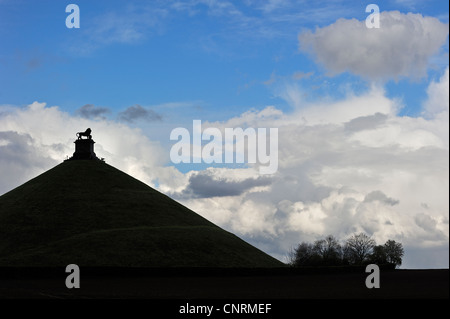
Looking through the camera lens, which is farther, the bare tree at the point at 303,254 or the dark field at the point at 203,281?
the bare tree at the point at 303,254

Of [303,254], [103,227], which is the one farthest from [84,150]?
[303,254]

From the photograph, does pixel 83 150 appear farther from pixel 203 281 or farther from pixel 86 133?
pixel 203 281

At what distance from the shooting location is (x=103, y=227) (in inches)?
3752

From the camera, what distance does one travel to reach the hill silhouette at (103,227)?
80062mm

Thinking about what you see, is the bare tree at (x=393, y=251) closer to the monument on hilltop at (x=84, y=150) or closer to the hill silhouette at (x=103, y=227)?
the hill silhouette at (x=103, y=227)

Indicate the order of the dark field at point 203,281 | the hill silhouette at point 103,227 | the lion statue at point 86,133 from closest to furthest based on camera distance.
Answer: the dark field at point 203,281 < the hill silhouette at point 103,227 < the lion statue at point 86,133

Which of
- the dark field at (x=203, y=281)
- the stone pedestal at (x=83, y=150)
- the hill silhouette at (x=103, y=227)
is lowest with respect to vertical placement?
the dark field at (x=203, y=281)

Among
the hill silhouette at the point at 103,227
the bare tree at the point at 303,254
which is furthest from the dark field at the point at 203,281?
the bare tree at the point at 303,254

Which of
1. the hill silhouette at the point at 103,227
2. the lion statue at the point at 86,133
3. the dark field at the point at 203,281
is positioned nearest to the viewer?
the dark field at the point at 203,281

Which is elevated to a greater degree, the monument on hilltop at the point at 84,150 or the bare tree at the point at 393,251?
the monument on hilltop at the point at 84,150
